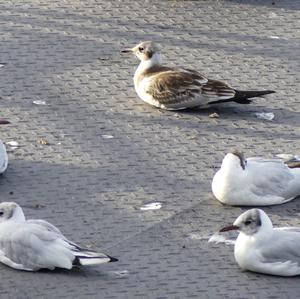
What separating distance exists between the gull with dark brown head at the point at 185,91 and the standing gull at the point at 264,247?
7.25 feet

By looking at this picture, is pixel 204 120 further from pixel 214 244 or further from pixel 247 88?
pixel 214 244

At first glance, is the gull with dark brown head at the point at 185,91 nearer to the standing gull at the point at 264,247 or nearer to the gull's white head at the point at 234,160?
the gull's white head at the point at 234,160

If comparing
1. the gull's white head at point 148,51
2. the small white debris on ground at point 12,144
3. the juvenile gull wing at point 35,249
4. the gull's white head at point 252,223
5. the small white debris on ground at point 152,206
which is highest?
the gull's white head at point 148,51

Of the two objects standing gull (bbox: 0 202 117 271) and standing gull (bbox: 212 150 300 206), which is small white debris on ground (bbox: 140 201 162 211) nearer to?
standing gull (bbox: 212 150 300 206)

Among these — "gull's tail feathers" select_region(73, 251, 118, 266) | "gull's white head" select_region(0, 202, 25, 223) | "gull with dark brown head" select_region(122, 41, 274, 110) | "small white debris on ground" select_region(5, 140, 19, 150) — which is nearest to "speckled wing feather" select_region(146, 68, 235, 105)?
"gull with dark brown head" select_region(122, 41, 274, 110)

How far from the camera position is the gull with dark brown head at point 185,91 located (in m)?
8.92

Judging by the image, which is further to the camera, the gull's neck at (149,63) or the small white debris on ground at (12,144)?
the gull's neck at (149,63)

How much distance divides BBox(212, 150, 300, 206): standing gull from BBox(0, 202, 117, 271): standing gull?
3.73 feet

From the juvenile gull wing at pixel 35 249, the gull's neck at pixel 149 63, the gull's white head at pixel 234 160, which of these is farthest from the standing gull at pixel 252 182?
the gull's neck at pixel 149 63

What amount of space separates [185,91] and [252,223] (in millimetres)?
2297

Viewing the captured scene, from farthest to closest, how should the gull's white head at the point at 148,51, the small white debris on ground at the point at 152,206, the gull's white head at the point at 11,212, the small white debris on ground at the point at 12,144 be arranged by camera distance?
1. the gull's white head at the point at 148,51
2. the small white debris on ground at the point at 12,144
3. the small white debris on ground at the point at 152,206
4. the gull's white head at the point at 11,212

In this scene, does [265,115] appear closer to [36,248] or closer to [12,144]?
[12,144]

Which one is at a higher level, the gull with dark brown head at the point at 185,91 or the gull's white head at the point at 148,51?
the gull's white head at the point at 148,51

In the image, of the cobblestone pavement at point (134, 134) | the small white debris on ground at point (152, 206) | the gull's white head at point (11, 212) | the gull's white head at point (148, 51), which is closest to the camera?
the cobblestone pavement at point (134, 134)
